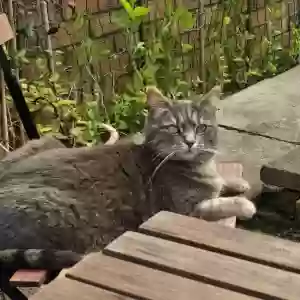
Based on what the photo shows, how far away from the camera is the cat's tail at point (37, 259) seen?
1552 mm

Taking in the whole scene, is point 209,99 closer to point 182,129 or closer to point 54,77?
point 182,129

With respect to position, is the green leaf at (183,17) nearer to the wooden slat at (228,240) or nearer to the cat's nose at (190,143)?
the cat's nose at (190,143)

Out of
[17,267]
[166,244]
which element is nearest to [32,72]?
[17,267]

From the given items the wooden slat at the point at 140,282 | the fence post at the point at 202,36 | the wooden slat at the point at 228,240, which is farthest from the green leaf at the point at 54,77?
the wooden slat at the point at 140,282

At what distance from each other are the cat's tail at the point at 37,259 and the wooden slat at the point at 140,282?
0.30 m

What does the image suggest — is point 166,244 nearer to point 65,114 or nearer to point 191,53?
point 65,114

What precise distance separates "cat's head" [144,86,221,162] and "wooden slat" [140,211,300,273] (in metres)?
0.61

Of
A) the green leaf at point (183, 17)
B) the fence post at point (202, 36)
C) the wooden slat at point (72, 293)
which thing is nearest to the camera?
the wooden slat at point (72, 293)

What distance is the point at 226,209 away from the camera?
190 cm

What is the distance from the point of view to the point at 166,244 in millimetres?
1315

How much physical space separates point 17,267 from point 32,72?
5.09ft

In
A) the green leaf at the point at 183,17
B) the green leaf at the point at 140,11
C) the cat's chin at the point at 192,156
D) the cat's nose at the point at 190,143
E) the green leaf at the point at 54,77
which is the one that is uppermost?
the green leaf at the point at 140,11

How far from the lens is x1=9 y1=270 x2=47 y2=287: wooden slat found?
4.86 feet

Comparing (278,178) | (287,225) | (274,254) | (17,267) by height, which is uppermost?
(274,254)
